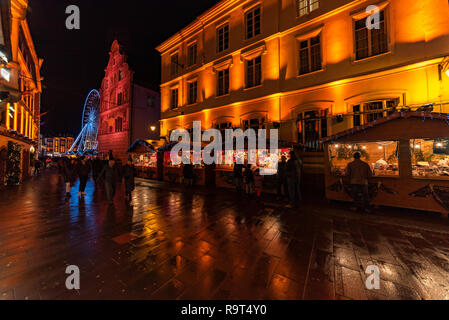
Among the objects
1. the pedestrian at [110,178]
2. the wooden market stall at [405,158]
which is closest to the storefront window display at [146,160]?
the pedestrian at [110,178]

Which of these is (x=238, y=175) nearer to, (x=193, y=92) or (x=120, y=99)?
(x=193, y=92)

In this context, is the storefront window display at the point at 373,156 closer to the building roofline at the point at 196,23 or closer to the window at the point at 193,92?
the window at the point at 193,92

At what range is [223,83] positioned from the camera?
14.6 m

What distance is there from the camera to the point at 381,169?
6602 millimetres

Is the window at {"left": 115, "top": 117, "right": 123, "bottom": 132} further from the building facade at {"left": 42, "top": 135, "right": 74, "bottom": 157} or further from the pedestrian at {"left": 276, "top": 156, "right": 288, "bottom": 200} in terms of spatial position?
the building facade at {"left": 42, "top": 135, "right": 74, "bottom": 157}

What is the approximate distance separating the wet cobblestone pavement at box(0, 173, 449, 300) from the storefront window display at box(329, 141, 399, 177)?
1514 mm

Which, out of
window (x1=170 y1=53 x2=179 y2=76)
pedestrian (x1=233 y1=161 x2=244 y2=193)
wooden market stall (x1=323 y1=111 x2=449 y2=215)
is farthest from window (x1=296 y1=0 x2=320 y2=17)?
window (x1=170 y1=53 x2=179 y2=76)

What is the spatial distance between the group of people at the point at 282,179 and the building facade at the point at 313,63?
9.99ft

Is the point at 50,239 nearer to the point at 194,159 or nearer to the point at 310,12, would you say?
the point at 194,159

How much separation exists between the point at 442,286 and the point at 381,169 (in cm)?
496

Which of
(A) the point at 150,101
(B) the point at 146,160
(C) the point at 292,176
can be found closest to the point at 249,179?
(C) the point at 292,176

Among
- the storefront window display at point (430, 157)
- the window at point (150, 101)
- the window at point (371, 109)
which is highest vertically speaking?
the window at point (150, 101)

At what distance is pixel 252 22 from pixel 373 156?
12.1 m

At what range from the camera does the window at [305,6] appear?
10.5 m
